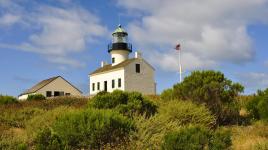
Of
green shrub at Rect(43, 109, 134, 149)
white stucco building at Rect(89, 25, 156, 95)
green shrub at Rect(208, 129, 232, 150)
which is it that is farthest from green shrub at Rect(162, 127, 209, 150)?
white stucco building at Rect(89, 25, 156, 95)

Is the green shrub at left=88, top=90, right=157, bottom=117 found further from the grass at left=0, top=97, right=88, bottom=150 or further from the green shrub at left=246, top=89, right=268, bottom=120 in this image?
the green shrub at left=246, top=89, right=268, bottom=120

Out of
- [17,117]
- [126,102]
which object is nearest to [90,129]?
[126,102]

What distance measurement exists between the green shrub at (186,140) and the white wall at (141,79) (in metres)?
41.1

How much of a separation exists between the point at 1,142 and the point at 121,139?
298 centimetres

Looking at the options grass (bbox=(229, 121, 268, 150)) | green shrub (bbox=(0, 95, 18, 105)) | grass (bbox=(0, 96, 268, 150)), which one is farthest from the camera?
green shrub (bbox=(0, 95, 18, 105))

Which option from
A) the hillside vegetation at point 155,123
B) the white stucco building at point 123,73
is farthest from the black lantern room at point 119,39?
the hillside vegetation at point 155,123

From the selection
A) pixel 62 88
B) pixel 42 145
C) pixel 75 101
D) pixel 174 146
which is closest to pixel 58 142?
pixel 42 145

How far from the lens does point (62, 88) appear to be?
58531 millimetres

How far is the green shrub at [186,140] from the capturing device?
10438 mm

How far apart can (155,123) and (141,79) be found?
1581 inches

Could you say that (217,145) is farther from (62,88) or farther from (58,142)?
(62,88)

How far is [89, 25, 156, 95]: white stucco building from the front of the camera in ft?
172

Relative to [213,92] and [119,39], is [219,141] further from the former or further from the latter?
[119,39]

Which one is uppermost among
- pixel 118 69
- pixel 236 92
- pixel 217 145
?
pixel 118 69
